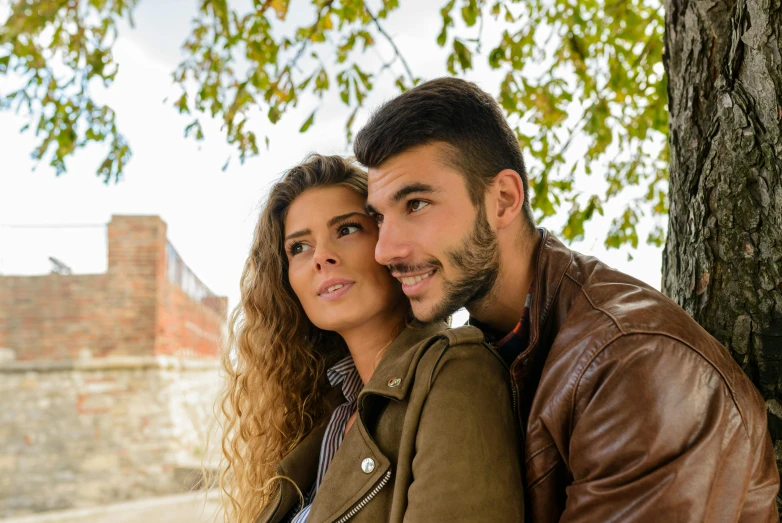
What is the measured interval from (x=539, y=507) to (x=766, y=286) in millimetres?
903

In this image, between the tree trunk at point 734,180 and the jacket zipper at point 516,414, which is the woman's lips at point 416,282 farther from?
the tree trunk at point 734,180

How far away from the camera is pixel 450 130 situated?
2.09m

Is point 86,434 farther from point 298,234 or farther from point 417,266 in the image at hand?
point 417,266

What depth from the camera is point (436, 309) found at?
2051 mm

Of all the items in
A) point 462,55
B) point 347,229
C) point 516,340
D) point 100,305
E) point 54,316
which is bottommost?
point 54,316

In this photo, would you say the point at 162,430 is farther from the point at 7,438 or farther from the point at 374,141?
the point at 374,141

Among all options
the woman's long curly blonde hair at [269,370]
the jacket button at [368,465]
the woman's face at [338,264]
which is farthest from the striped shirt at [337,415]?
the jacket button at [368,465]

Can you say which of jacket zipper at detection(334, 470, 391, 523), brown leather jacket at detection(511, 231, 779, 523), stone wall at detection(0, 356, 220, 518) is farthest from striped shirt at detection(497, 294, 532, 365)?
stone wall at detection(0, 356, 220, 518)

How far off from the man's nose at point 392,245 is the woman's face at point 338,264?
0.25 metres

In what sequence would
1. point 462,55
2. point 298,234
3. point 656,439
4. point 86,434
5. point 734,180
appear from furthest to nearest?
point 86,434
point 462,55
point 298,234
point 734,180
point 656,439

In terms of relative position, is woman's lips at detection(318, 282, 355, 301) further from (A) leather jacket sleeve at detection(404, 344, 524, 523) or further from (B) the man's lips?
(A) leather jacket sleeve at detection(404, 344, 524, 523)

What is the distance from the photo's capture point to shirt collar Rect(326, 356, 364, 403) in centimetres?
260

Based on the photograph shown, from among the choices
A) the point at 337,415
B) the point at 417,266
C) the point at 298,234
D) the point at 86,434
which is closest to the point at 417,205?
the point at 417,266

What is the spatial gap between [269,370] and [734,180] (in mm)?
1870
